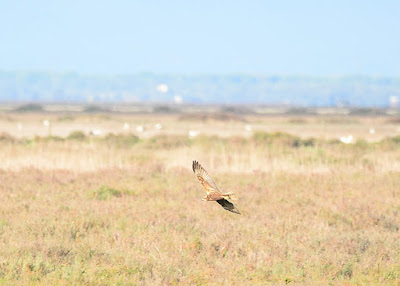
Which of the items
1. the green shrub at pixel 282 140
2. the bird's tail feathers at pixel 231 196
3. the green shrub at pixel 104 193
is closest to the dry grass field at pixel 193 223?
the green shrub at pixel 104 193

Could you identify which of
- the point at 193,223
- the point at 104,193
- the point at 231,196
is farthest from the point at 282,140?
the point at 231,196

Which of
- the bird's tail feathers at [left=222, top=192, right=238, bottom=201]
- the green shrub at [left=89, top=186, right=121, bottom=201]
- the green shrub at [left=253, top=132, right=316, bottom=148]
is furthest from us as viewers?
the green shrub at [left=253, top=132, right=316, bottom=148]

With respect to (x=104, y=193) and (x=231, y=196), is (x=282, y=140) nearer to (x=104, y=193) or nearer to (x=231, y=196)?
(x=104, y=193)

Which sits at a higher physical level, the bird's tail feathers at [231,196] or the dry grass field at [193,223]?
the bird's tail feathers at [231,196]

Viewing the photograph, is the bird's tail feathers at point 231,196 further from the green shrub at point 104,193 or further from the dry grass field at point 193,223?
the green shrub at point 104,193

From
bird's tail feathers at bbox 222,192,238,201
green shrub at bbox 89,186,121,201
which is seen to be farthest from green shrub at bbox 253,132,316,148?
bird's tail feathers at bbox 222,192,238,201

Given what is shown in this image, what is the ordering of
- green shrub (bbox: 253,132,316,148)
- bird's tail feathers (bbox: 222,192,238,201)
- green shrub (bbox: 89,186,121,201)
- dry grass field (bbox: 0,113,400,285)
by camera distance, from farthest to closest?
green shrub (bbox: 253,132,316,148), green shrub (bbox: 89,186,121,201), dry grass field (bbox: 0,113,400,285), bird's tail feathers (bbox: 222,192,238,201)

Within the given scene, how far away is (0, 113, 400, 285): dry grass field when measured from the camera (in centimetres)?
881

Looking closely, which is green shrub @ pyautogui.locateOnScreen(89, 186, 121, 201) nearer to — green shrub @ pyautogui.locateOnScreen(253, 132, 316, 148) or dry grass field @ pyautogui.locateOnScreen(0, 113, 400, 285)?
dry grass field @ pyautogui.locateOnScreen(0, 113, 400, 285)

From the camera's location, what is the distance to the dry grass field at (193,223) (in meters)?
8.81

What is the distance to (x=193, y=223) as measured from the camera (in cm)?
1173

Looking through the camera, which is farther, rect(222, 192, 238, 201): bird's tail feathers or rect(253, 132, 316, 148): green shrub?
rect(253, 132, 316, 148): green shrub

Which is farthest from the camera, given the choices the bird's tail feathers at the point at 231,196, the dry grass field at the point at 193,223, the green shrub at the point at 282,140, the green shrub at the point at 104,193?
the green shrub at the point at 282,140

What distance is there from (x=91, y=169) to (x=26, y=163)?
1.85 m
